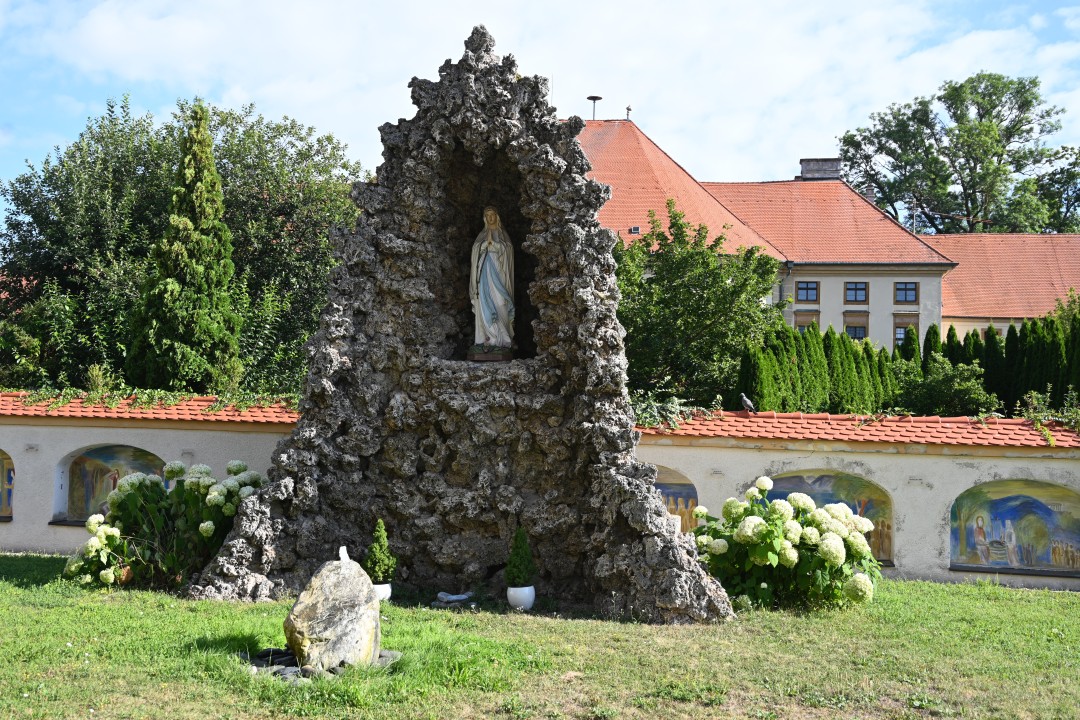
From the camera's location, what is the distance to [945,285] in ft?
129

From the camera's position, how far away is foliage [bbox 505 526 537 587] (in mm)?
10852

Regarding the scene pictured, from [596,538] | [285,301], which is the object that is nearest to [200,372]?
[285,301]

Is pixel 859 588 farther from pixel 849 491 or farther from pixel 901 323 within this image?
pixel 901 323

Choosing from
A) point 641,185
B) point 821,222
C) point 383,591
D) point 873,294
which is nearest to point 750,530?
point 383,591

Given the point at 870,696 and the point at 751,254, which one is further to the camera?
the point at 751,254

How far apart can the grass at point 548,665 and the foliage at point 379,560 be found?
1.63 feet

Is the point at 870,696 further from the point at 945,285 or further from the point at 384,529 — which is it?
the point at 945,285

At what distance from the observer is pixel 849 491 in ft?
47.6

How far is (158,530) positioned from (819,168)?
118 feet

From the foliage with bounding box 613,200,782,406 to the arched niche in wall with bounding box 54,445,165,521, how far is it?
32.8 feet

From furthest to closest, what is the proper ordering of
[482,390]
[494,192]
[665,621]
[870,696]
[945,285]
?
[945,285]
[494,192]
[482,390]
[665,621]
[870,696]

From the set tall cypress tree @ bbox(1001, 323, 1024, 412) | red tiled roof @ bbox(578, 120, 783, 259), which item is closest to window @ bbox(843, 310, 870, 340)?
red tiled roof @ bbox(578, 120, 783, 259)

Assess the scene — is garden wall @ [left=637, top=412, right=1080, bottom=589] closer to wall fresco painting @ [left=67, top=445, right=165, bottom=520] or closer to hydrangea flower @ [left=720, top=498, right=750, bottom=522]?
hydrangea flower @ [left=720, top=498, right=750, bottom=522]

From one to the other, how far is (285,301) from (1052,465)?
18.5 m
